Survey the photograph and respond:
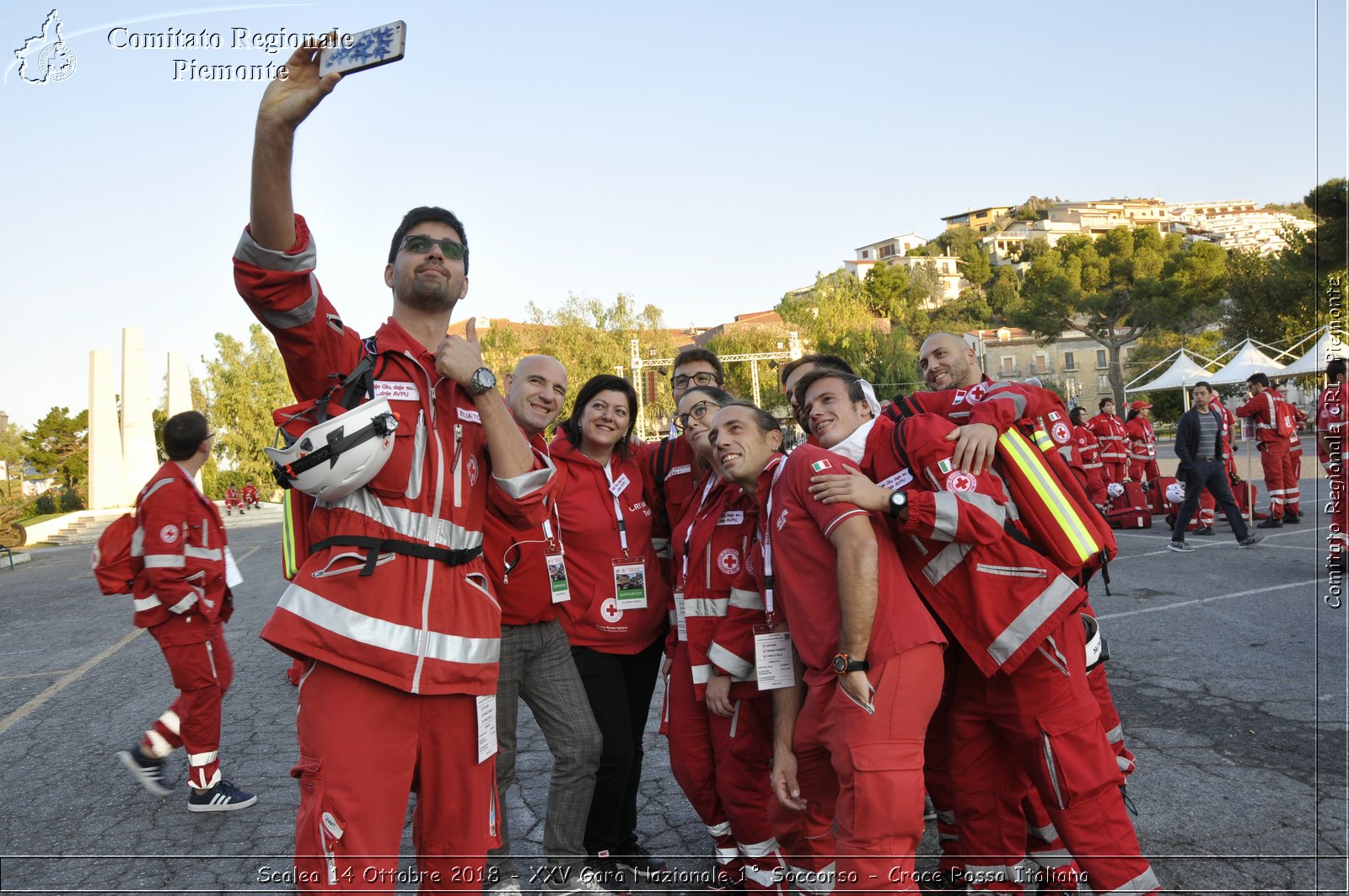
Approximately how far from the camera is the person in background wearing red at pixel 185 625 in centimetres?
495

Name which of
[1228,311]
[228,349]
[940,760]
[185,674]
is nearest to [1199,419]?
[940,760]

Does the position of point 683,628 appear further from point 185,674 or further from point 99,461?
point 99,461

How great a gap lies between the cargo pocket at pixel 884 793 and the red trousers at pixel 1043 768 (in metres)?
0.52

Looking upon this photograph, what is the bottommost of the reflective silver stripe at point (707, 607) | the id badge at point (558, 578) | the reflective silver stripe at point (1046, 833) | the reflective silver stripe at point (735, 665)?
the reflective silver stripe at point (1046, 833)

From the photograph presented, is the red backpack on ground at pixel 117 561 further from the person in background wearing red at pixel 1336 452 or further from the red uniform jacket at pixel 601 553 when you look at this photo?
the person in background wearing red at pixel 1336 452

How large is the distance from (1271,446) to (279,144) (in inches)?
592

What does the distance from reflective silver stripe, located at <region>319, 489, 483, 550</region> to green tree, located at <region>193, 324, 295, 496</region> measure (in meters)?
54.2

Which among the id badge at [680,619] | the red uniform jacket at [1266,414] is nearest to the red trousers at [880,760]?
the id badge at [680,619]

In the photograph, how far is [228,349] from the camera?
5462 cm

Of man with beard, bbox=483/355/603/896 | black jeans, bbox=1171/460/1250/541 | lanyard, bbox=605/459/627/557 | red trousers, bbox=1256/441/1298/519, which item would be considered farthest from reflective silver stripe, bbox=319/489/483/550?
red trousers, bbox=1256/441/1298/519

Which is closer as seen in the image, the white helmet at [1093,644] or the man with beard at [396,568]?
the man with beard at [396,568]

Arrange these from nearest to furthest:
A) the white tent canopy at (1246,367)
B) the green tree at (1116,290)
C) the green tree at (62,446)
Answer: the white tent canopy at (1246,367)
the green tree at (62,446)
the green tree at (1116,290)

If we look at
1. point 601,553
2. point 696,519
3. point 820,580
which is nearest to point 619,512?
point 601,553

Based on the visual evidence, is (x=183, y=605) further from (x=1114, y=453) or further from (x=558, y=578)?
(x=1114, y=453)
